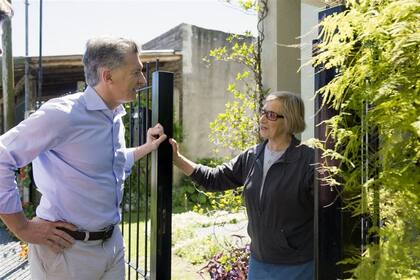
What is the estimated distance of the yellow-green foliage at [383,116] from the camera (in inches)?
48.0

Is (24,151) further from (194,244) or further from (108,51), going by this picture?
(194,244)

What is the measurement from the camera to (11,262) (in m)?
7.07

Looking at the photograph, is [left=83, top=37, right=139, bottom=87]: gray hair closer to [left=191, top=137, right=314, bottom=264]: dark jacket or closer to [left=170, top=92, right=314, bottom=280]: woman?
[left=170, top=92, right=314, bottom=280]: woman

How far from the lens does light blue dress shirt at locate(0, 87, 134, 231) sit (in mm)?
2039

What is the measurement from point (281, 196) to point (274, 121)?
0.46m

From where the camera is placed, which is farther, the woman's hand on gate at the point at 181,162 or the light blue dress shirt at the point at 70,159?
the woman's hand on gate at the point at 181,162

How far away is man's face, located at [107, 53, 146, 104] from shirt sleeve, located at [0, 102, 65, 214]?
36 cm

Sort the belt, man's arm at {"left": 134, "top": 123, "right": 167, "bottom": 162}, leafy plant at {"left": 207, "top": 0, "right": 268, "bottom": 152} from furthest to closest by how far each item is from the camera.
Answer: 1. leafy plant at {"left": 207, "top": 0, "right": 268, "bottom": 152}
2. man's arm at {"left": 134, "top": 123, "right": 167, "bottom": 162}
3. the belt

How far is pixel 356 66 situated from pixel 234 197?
11.1 ft

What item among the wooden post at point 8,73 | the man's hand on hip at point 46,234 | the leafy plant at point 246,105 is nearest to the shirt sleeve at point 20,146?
the man's hand on hip at point 46,234

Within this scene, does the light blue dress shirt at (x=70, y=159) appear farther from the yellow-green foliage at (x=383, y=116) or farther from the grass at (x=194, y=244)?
the grass at (x=194, y=244)

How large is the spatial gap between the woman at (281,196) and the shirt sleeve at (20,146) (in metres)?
0.71

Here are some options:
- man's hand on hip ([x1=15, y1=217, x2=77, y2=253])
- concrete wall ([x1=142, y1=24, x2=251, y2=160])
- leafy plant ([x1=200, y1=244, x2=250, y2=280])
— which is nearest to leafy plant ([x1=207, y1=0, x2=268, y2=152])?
leafy plant ([x1=200, y1=244, x2=250, y2=280])

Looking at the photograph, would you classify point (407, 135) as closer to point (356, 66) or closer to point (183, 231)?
point (356, 66)
